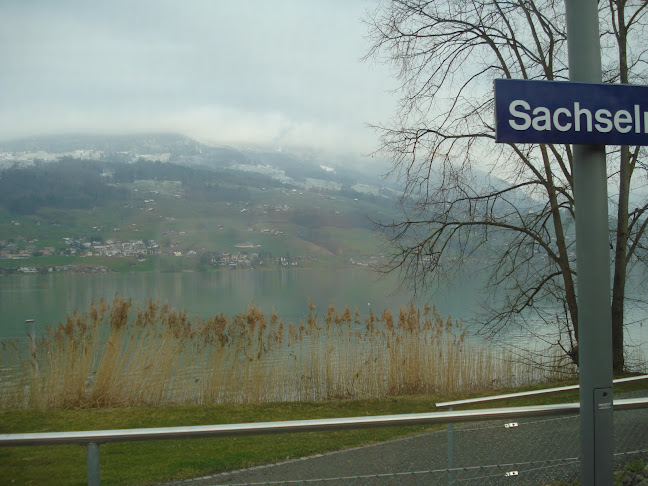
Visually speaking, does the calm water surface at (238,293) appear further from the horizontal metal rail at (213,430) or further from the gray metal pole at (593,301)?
the gray metal pole at (593,301)

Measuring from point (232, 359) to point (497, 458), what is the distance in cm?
788

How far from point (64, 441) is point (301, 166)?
9620 cm

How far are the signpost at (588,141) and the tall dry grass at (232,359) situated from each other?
28.9 feet

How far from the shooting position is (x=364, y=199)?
109 ft

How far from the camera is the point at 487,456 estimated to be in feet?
14.2

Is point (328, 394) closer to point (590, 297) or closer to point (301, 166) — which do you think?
point (590, 297)

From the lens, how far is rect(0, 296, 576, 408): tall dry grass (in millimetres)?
10938

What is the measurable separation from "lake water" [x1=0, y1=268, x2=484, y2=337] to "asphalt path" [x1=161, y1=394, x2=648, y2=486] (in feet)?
26.2

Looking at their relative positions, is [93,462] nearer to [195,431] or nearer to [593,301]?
[195,431]

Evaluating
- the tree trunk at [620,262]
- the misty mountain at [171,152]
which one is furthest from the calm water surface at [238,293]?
the misty mountain at [171,152]

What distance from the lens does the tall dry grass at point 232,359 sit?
35.9 feet

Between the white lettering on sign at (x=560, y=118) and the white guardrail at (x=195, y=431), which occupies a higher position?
the white lettering on sign at (x=560, y=118)

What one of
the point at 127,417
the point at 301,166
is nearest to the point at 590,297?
the point at 127,417

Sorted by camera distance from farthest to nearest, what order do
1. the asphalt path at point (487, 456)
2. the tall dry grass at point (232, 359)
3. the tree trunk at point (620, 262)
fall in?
the tree trunk at point (620, 262)
the tall dry grass at point (232, 359)
the asphalt path at point (487, 456)
